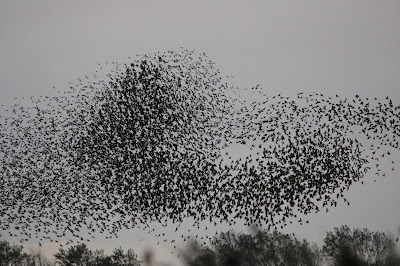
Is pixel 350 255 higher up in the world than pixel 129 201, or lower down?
lower down

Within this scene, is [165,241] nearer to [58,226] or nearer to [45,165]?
[58,226]

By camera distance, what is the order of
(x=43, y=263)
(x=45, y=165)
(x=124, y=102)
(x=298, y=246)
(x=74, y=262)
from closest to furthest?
(x=124, y=102)
(x=45, y=165)
(x=298, y=246)
(x=74, y=262)
(x=43, y=263)

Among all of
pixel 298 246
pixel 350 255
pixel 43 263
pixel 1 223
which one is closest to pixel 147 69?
pixel 1 223

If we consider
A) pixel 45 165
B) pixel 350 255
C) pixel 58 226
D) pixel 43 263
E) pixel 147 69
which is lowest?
pixel 350 255

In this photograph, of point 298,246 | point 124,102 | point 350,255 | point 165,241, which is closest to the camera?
point 350,255

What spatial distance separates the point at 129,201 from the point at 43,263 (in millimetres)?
73740

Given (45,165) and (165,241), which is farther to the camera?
(45,165)

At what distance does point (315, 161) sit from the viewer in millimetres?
34281

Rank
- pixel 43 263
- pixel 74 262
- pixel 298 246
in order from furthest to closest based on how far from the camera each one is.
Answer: pixel 43 263
pixel 74 262
pixel 298 246

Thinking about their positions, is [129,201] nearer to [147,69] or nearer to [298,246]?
[147,69]

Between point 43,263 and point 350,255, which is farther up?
point 43,263

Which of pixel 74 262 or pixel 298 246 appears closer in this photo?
pixel 298 246

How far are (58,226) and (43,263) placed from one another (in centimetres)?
7044

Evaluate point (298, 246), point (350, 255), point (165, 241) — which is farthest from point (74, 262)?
point (350, 255)
